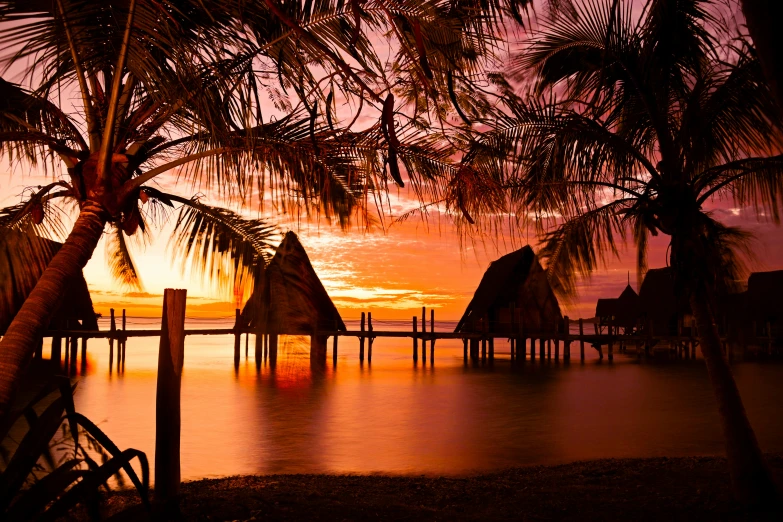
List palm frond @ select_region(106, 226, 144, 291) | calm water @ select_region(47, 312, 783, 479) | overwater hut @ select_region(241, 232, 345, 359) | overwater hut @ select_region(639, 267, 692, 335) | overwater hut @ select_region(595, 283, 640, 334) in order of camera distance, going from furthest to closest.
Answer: overwater hut @ select_region(595, 283, 640, 334) → overwater hut @ select_region(639, 267, 692, 335) → calm water @ select_region(47, 312, 783, 479) → palm frond @ select_region(106, 226, 144, 291) → overwater hut @ select_region(241, 232, 345, 359)

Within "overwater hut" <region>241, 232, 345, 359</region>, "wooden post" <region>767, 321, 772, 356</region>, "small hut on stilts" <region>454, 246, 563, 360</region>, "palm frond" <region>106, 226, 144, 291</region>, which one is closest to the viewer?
"overwater hut" <region>241, 232, 345, 359</region>

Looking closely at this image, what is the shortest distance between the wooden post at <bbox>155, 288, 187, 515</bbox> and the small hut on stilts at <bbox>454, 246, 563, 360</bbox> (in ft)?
84.1

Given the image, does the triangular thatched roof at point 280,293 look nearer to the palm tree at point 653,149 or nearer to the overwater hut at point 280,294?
the overwater hut at point 280,294

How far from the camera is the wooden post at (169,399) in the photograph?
447 cm

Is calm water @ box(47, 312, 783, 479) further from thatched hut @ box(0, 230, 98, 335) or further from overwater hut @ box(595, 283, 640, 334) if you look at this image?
overwater hut @ box(595, 283, 640, 334)

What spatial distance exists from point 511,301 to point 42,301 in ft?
91.1

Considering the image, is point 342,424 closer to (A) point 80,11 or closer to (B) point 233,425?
(B) point 233,425

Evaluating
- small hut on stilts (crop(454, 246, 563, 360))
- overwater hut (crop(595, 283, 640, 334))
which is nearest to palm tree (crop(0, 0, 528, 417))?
small hut on stilts (crop(454, 246, 563, 360))

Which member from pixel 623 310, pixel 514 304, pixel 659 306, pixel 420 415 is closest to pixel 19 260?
pixel 420 415

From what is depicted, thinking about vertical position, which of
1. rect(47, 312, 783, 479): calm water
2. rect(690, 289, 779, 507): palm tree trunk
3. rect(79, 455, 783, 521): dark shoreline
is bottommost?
rect(47, 312, 783, 479): calm water

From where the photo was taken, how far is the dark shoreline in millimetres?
4961

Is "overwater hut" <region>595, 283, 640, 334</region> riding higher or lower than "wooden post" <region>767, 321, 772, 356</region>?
higher

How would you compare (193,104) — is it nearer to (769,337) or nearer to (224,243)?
(224,243)

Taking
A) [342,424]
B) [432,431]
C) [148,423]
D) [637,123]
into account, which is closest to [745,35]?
[637,123]
